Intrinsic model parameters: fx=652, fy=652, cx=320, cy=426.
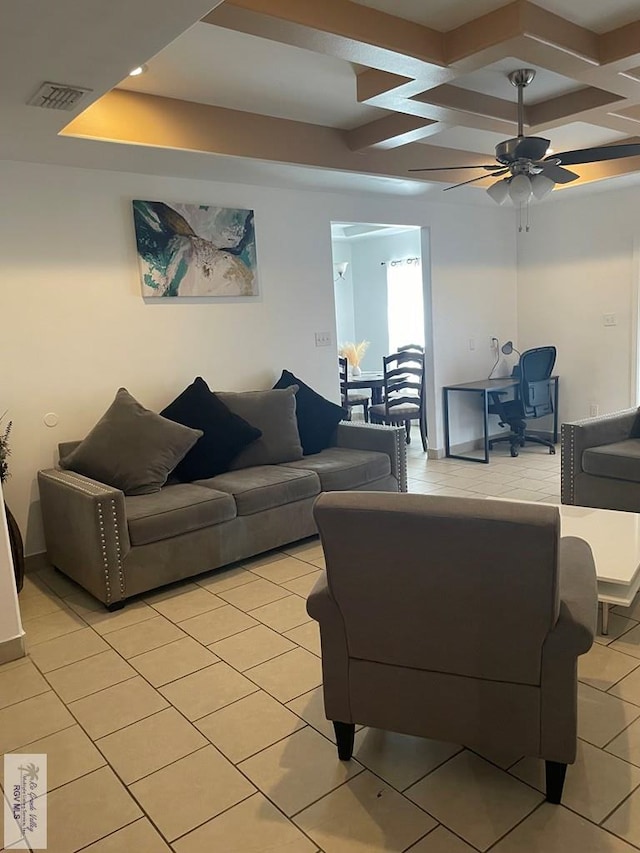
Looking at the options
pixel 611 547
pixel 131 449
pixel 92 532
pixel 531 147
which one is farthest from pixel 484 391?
pixel 92 532

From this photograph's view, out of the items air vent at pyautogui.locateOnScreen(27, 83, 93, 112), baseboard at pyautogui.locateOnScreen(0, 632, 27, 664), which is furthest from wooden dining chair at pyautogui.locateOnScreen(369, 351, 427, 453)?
baseboard at pyautogui.locateOnScreen(0, 632, 27, 664)

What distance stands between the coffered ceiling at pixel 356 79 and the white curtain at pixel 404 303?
345cm

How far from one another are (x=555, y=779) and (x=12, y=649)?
7.35 feet

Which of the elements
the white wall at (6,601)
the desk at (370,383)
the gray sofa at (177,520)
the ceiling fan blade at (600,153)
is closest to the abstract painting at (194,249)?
the gray sofa at (177,520)

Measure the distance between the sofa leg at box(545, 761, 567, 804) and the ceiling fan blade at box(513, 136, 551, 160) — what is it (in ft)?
9.79

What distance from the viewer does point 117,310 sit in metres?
4.13

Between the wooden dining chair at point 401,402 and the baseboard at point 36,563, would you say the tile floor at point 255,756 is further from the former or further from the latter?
the wooden dining chair at point 401,402

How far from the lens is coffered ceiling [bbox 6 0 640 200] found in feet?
8.21

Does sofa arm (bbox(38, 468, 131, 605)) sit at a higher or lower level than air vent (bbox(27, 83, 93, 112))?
lower

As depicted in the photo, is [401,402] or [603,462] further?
[401,402]

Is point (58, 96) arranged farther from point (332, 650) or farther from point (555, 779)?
point (555, 779)

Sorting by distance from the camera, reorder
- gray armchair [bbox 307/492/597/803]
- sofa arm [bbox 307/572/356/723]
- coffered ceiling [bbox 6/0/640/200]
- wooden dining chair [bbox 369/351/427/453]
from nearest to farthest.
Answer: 1. gray armchair [bbox 307/492/597/803]
2. sofa arm [bbox 307/572/356/723]
3. coffered ceiling [bbox 6/0/640/200]
4. wooden dining chair [bbox 369/351/427/453]

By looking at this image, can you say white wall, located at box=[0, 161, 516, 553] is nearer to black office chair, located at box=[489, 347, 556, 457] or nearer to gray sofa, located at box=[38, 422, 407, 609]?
gray sofa, located at box=[38, 422, 407, 609]

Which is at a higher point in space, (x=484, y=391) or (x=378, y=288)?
(x=378, y=288)
